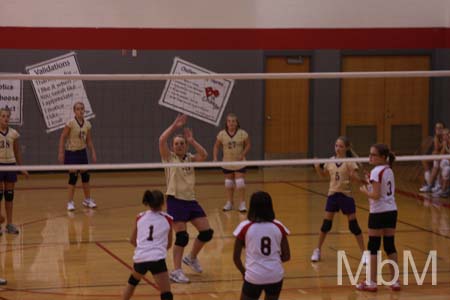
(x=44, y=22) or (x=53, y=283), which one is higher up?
(x=44, y=22)

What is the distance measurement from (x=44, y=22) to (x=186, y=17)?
3.10 m

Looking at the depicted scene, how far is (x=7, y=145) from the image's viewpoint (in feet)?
44.0

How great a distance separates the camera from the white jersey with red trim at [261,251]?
26.0 ft

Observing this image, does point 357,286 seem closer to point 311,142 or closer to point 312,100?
point 311,142

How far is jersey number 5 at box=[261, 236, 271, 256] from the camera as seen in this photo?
7.94 metres

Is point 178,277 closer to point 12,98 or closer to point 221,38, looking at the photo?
point 12,98

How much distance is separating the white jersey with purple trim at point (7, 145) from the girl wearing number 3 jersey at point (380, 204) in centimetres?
560

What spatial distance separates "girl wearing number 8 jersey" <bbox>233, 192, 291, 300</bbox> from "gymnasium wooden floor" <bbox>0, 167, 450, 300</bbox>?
2.63m

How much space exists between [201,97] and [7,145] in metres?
3.55

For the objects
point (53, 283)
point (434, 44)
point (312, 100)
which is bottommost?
point (53, 283)

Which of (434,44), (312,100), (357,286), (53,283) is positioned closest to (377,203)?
(357,286)

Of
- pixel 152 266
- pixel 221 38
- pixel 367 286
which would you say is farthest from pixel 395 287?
pixel 221 38

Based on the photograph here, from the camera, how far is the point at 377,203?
34.6 feet

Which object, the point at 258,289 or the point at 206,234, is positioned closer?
the point at 258,289
